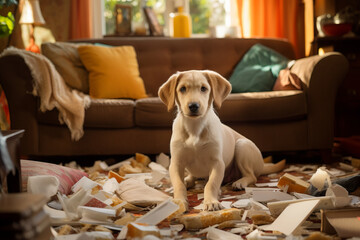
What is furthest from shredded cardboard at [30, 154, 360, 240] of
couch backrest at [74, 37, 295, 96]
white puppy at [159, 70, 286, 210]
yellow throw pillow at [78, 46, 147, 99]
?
couch backrest at [74, 37, 295, 96]

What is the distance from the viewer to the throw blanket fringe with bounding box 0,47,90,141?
3.67 meters

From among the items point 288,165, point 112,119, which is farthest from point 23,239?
point 288,165

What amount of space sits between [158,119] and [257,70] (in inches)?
51.5

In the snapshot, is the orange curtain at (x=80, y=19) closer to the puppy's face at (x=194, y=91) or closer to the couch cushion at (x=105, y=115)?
the couch cushion at (x=105, y=115)

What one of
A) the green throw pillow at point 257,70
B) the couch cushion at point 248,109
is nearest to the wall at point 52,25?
the green throw pillow at point 257,70

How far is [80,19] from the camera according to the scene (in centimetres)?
582

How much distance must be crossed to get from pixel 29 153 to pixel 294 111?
2.34 meters

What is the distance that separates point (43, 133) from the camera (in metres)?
3.77

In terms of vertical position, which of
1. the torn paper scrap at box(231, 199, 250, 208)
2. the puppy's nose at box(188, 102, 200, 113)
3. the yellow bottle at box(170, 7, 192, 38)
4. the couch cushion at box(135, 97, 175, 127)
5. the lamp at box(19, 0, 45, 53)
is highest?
the lamp at box(19, 0, 45, 53)

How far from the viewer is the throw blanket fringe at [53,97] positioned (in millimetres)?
3666

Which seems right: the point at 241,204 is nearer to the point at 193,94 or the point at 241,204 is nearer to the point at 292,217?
the point at 292,217

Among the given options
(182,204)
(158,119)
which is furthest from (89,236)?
(158,119)

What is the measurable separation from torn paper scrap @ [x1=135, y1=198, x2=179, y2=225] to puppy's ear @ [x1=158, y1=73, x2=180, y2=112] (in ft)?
2.46

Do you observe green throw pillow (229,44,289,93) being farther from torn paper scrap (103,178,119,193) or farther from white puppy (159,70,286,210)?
torn paper scrap (103,178,119,193)
